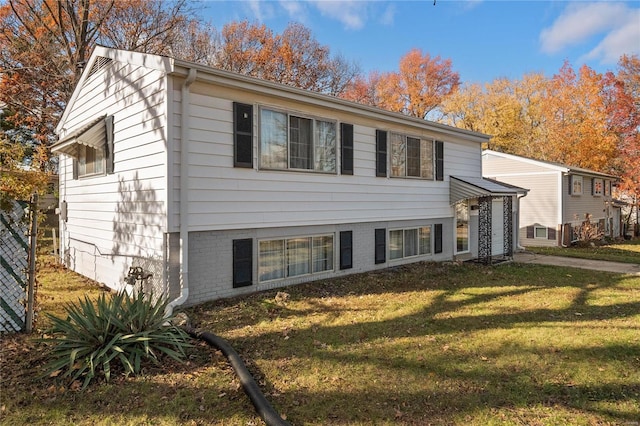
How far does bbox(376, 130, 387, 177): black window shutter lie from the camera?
10430mm

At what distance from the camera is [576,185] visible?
21.5 m

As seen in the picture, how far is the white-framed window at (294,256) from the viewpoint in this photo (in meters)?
8.19

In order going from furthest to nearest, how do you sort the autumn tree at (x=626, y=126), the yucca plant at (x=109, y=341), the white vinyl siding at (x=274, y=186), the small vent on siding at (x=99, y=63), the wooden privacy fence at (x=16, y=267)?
the autumn tree at (x=626, y=126) → the small vent on siding at (x=99, y=63) → the white vinyl siding at (x=274, y=186) → the wooden privacy fence at (x=16, y=267) → the yucca plant at (x=109, y=341)

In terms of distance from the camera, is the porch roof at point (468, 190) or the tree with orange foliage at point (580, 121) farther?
the tree with orange foliage at point (580, 121)

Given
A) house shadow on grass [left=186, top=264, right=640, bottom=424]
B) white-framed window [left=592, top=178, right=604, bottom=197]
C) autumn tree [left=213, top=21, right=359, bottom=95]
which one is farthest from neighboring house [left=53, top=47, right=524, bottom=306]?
white-framed window [left=592, top=178, right=604, bottom=197]

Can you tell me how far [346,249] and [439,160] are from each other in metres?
4.88

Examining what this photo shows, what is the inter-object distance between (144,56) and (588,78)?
2883cm

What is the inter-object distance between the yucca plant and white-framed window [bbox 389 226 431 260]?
7260mm

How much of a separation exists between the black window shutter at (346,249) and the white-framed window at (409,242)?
170 cm

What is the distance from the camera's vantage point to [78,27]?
1572cm

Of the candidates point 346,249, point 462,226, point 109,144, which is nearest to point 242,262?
point 346,249

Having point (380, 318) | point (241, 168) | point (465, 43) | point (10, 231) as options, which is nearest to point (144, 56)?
point (241, 168)

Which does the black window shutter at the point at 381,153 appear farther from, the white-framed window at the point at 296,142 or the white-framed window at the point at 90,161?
the white-framed window at the point at 90,161

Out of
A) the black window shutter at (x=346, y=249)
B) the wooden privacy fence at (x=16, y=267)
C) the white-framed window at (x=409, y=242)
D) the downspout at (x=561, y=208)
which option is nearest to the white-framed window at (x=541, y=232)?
the downspout at (x=561, y=208)
